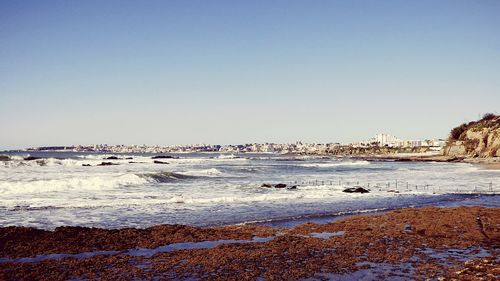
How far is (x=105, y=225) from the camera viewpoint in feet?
54.1

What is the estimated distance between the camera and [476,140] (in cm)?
9900

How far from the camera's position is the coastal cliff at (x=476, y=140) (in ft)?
282

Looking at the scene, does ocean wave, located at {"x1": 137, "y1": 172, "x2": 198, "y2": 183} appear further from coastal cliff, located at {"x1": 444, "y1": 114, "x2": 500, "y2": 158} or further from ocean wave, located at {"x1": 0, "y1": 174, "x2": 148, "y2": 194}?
coastal cliff, located at {"x1": 444, "y1": 114, "x2": 500, "y2": 158}

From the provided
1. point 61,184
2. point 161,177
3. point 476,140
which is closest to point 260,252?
point 61,184

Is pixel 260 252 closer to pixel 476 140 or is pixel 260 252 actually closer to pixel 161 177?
pixel 161 177

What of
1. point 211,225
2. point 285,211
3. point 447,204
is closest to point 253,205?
point 285,211

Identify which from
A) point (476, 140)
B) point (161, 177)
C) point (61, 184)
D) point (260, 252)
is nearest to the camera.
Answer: point (260, 252)

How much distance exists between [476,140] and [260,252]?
101873 millimetres

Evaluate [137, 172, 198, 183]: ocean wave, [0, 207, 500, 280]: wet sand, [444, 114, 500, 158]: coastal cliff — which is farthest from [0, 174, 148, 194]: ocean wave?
[444, 114, 500, 158]: coastal cliff

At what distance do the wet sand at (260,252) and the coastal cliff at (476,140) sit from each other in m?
80.8

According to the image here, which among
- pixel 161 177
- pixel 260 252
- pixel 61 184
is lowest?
pixel 161 177

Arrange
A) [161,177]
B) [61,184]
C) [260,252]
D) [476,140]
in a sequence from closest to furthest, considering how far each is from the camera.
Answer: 1. [260,252]
2. [61,184]
3. [161,177]
4. [476,140]

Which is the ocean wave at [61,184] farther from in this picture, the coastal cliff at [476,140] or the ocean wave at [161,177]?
the coastal cliff at [476,140]

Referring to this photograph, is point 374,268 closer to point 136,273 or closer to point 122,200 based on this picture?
point 136,273
